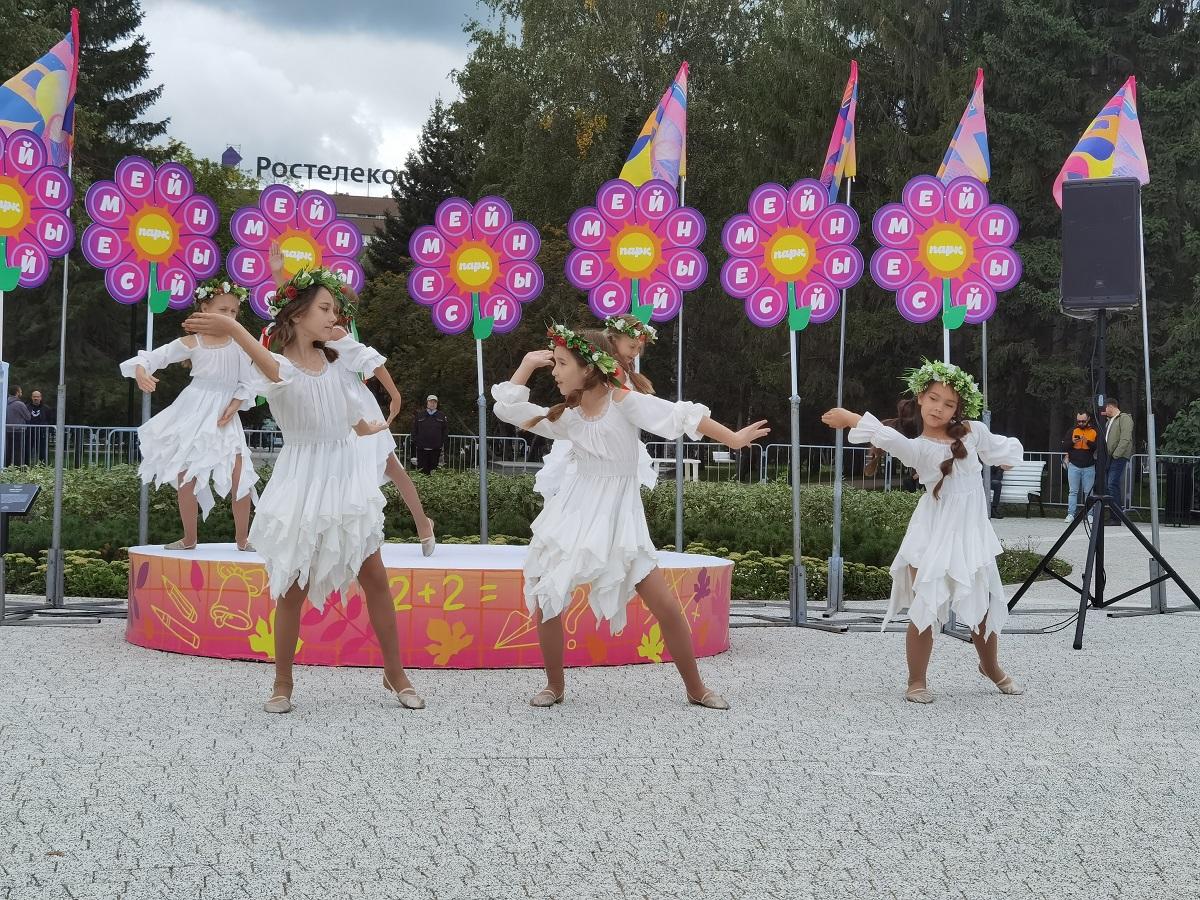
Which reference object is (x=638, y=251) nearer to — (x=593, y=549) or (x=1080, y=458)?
(x=593, y=549)

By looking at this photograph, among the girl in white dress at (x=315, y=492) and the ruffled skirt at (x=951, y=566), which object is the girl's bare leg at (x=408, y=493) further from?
the ruffled skirt at (x=951, y=566)

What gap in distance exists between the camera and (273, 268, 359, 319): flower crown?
19.3ft

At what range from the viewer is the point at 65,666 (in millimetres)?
6895

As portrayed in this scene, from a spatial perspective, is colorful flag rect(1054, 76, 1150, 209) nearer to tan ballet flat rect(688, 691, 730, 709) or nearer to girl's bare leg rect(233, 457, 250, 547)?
tan ballet flat rect(688, 691, 730, 709)

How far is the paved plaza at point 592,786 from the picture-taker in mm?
3676

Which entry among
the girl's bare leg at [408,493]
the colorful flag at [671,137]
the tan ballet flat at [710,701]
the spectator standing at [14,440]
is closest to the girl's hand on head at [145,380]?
the girl's bare leg at [408,493]

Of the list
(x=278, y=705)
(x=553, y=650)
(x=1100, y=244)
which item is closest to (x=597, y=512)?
(x=553, y=650)

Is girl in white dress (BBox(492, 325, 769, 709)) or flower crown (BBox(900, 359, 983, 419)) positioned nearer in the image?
girl in white dress (BBox(492, 325, 769, 709))

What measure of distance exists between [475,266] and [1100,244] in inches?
178

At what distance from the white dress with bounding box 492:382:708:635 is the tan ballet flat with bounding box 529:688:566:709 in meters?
0.37

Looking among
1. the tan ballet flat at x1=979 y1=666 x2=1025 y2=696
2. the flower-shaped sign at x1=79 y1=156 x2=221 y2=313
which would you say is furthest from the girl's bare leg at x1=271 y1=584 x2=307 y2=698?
the flower-shaped sign at x1=79 y1=156 x2=221 y2=313

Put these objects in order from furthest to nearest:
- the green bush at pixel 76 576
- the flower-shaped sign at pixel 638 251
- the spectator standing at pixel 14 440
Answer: the spectator standing at pixel 14 440 → the green bush at pixel 76 576 → the flower-shaped sign at pixel 638 251

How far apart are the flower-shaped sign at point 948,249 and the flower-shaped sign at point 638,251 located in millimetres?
1443

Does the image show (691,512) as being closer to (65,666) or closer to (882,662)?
(882,662)
